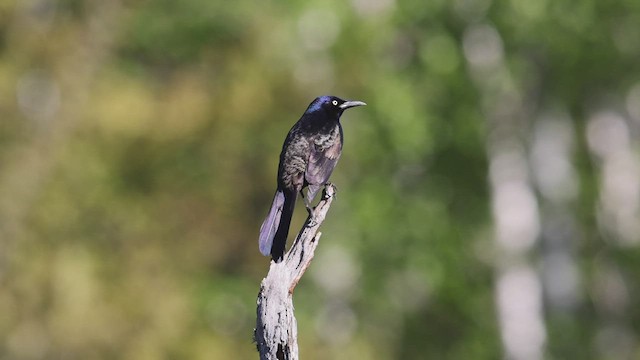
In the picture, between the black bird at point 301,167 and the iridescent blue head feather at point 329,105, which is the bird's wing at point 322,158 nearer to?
the black bird at point 301,167

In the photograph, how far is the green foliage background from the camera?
855 inches

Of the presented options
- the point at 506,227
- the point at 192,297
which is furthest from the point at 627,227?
the point at 192,297

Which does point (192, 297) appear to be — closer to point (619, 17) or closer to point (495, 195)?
point (495, 195)

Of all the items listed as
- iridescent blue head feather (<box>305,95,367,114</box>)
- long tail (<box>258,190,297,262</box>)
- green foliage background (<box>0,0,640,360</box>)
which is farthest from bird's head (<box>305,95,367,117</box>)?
green foliage background (<box>0,0,640,360</box>)

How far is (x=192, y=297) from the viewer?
23172 millimetres

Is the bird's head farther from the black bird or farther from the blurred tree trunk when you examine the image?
the blurred tree trunk

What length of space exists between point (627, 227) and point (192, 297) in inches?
369

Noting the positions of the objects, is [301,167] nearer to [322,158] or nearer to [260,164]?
[322,158]

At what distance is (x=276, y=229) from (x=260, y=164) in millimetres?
17051

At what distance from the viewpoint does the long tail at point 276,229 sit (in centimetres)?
761

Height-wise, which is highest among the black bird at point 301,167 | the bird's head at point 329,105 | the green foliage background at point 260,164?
the green foliage background at point 260,164

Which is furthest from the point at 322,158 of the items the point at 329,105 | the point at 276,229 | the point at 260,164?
the point at 260,164

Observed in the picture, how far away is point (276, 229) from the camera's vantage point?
774cm

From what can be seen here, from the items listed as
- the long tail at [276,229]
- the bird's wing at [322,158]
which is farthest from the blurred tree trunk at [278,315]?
the bird's wing at [322,158]
